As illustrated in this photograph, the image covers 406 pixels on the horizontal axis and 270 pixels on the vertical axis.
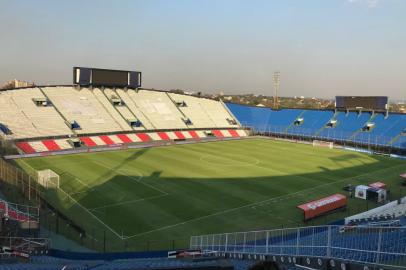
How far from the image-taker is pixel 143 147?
62031 mm

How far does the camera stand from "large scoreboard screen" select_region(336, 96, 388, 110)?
2840 inches

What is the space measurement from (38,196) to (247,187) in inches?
739

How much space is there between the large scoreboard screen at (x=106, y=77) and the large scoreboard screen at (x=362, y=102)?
41936mm

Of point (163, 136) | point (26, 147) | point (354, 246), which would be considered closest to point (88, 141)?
point (26, 147)

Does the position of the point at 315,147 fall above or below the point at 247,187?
above

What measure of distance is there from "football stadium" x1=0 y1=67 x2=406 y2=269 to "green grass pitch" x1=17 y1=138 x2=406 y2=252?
0.14 m

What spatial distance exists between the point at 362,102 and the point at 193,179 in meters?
47.6

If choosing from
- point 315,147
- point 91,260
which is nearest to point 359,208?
point 91,260

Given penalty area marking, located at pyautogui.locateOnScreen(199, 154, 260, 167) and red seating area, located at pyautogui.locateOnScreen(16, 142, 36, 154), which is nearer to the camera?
penalty area marking, located at pyautogui.locateOnScreen(199, 154, 260, 167)

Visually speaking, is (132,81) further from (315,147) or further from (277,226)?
(277,226)

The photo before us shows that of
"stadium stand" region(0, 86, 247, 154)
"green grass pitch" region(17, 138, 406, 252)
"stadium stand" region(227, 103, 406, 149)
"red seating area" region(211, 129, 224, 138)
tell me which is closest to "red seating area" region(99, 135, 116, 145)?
"stadium stand" region(0, 86, 247, 154)

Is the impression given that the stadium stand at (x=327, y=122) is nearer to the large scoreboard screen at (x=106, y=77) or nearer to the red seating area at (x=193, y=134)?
the red seating area at (x=193, y=134)

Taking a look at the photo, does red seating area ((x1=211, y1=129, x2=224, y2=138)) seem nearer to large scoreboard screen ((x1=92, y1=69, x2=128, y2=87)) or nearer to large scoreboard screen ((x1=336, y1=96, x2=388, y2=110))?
large scoreboard screen ((x1=92, y1=69, x2=128, y2=87))

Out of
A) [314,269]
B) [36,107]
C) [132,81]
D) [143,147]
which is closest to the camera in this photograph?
[314,269]
